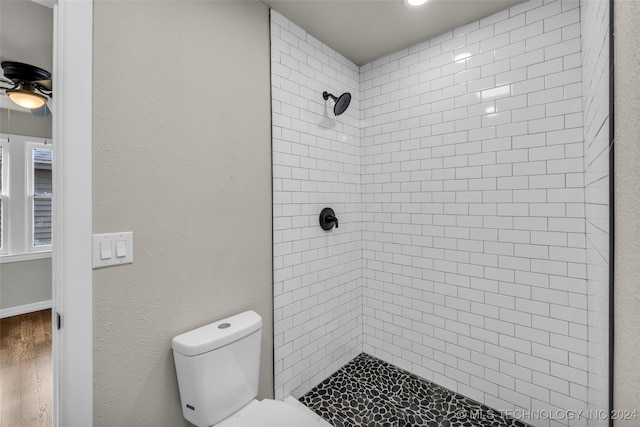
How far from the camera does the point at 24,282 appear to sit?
354 centimetres

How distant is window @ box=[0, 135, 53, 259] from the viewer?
3396 mm

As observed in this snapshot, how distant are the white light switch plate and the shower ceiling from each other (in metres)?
1.48

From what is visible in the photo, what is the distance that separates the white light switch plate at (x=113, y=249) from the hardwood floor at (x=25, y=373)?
156cm

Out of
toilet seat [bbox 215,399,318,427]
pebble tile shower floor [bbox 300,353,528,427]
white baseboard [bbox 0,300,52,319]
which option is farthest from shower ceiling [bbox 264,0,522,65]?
white baseboard [bbox 0,300,52,319]

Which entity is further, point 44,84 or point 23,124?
point 23,124

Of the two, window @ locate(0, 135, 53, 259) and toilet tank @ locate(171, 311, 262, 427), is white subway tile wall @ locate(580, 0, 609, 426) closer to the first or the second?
toilet tank @ locate(171, 311, 262, 427)

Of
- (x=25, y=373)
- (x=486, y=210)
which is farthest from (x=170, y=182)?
(x=25, y=373)

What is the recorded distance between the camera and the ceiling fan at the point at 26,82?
1907mm

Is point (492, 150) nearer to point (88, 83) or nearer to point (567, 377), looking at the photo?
point (567, 377)

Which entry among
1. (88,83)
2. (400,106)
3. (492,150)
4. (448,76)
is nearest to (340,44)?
(400,106)

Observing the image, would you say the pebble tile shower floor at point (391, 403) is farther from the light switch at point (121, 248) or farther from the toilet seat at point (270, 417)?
the light switch at point (121, 248)

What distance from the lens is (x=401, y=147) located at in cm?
203

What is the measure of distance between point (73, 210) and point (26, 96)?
6.39ft

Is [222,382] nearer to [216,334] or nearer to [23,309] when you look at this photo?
[216,334]
